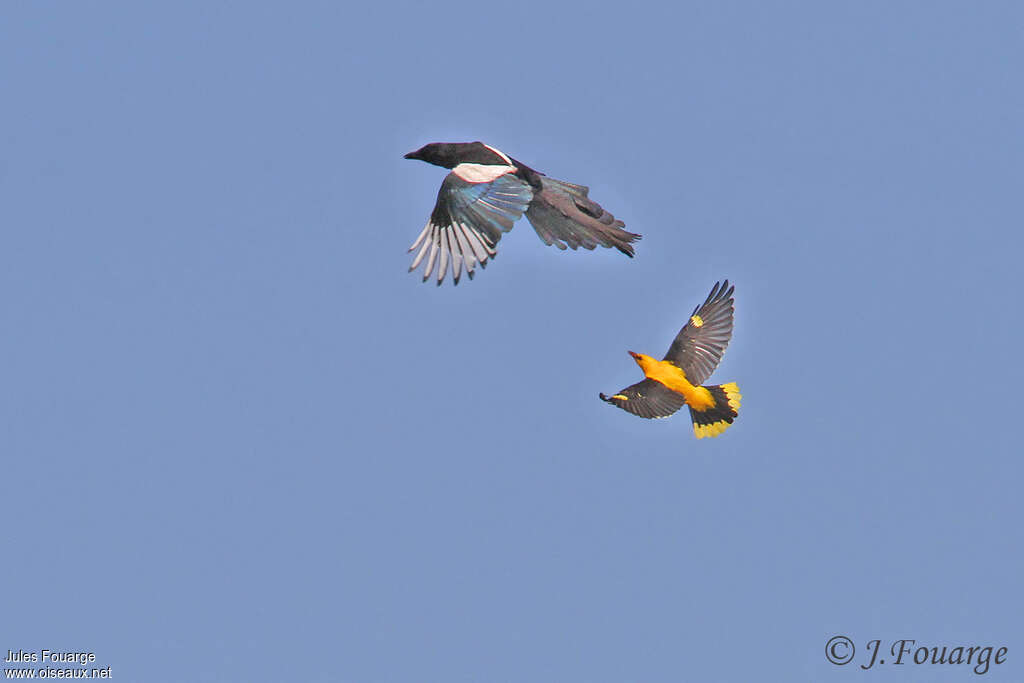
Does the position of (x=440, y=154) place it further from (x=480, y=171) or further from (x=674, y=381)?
(x=674, y=381)

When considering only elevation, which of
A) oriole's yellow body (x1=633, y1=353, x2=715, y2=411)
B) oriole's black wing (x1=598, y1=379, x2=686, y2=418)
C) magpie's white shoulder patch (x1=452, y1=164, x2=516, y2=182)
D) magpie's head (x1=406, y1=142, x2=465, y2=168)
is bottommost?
oriole's black wing (x1=598, y1=379, x2=686, y2=418)

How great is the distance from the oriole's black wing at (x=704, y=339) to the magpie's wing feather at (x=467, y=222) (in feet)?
15.7

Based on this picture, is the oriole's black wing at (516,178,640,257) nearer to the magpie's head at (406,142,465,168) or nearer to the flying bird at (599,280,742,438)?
the magpie's head at (406,142,465,168)

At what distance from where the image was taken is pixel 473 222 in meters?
32.2

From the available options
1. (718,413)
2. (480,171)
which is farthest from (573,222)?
(718,413)

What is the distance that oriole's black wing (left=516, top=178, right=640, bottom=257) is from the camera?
111ft

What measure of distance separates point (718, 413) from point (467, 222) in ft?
20.5

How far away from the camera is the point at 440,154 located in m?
34.4

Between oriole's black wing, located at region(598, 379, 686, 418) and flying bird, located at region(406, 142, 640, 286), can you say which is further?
oriole's black wing, located at region(598, 379, 686, 418)

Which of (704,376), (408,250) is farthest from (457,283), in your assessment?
(704,376)

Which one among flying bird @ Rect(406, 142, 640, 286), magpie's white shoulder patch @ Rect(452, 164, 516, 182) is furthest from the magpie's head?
magpie's white shoulder patch @ Rect(452, 164, 516, 182)

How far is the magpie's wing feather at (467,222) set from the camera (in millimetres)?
31672

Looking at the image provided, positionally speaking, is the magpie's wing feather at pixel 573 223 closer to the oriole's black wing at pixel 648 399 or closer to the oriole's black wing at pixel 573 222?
the oriole's black wing at pixel 573 222

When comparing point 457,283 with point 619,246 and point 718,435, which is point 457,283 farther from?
point 718,435
